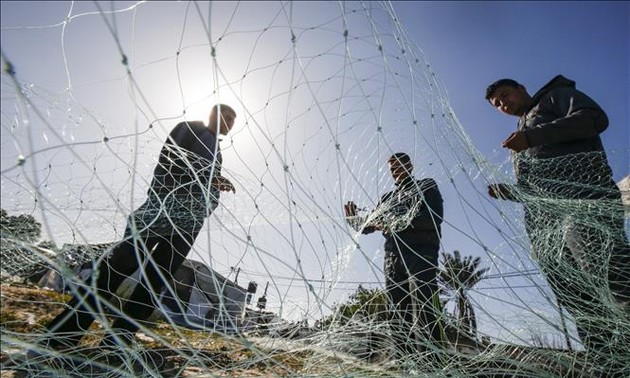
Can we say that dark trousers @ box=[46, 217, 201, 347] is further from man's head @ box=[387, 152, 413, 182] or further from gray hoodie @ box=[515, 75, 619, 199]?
gray hoodie @ box=[515, 75, 619, 199]

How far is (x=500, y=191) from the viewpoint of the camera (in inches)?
100

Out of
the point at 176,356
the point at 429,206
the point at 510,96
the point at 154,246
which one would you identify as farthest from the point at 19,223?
the point at 510,96

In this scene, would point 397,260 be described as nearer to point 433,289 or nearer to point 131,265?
point 433,289

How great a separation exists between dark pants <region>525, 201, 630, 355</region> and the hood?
106cm

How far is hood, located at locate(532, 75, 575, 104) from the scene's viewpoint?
9.05 ft

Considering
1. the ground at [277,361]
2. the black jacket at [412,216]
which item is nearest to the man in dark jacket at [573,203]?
the ground at [277,361]

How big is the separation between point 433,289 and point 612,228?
1.27 metres

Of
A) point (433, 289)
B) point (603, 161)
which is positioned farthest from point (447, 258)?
point (603, 161)

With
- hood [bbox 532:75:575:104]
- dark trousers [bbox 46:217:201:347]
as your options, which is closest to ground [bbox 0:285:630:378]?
dark trousers [bbox 46:217:201:347]

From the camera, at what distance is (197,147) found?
322cm

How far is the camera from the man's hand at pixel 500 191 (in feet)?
8.06

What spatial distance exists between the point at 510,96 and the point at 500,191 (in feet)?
3.21

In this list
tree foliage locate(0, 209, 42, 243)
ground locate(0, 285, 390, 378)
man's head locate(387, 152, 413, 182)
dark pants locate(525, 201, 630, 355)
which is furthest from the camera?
man's head locate(387, 152, 413, 182)

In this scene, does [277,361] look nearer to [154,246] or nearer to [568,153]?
[154,246]
